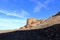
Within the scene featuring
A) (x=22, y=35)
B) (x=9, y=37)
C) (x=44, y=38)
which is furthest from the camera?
(x=9, y=37)

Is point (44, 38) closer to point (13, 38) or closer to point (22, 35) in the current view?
point (22, 35)

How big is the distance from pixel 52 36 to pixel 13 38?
186 inches

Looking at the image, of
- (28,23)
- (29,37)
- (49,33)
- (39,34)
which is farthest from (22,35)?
(28,23)

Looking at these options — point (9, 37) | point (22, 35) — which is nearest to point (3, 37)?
point (9, 37)

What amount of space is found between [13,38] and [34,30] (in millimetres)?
3002

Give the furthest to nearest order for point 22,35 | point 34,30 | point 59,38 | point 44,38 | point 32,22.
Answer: point 32,22
point 22,35
point 34,30
point 44,38
point 59,38

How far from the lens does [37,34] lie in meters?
13.7

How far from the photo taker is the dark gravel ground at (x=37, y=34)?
40.3ft

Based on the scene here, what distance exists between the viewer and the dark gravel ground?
12294 mm

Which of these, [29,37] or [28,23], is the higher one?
[28,23]

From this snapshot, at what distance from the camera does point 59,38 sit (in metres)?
12.0

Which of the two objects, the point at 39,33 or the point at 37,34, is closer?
the point at 39,33

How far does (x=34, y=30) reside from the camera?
1388cm

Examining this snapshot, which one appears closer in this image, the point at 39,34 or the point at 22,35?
the point at 39,34
